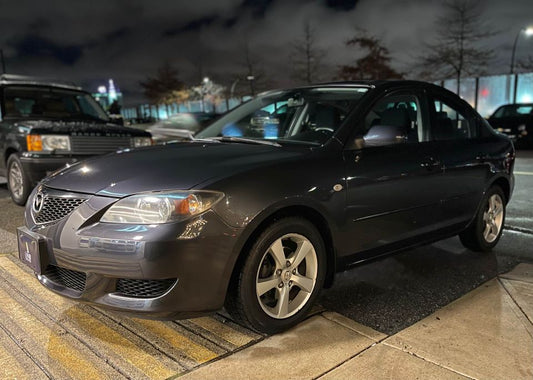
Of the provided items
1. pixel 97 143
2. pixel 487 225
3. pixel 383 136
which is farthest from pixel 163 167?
pixel 97 143

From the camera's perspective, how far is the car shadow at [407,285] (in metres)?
3.08

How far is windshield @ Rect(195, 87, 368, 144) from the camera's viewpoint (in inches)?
133

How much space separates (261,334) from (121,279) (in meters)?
0.91

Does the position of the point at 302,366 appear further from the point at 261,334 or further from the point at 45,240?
the point at 45,240

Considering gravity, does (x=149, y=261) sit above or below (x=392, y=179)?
below

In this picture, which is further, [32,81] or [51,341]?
[32,81]

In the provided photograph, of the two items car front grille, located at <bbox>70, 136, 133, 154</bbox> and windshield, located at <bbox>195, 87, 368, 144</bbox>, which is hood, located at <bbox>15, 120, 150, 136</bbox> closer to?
car front grille, located at <bbox>70, 136, 133, 154</bbox>

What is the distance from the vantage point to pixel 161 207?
240 centimetres

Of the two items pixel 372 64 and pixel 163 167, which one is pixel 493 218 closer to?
pixel 163 167

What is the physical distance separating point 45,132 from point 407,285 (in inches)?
184

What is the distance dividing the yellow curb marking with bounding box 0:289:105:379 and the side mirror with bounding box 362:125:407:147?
2134 millimetres

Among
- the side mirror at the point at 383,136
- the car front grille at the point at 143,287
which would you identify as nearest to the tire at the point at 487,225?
the side mirror at the point at 383,136

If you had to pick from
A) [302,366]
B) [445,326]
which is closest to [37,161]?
[302,366]

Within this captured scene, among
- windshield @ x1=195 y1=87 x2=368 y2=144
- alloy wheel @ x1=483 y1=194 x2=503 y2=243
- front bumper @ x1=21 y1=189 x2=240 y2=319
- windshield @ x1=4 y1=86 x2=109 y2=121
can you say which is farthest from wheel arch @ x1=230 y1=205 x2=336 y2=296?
windshield @ x1=4 y1=86 x2=109 y2=121
